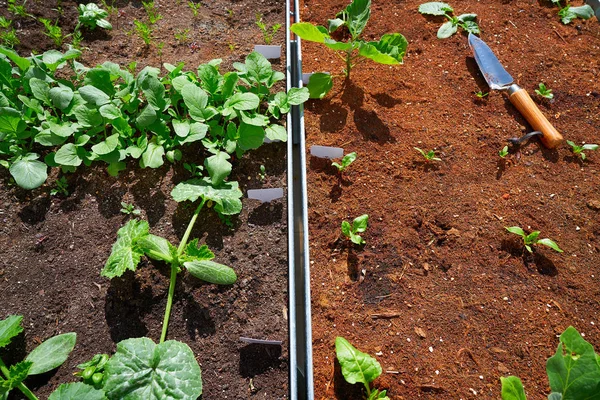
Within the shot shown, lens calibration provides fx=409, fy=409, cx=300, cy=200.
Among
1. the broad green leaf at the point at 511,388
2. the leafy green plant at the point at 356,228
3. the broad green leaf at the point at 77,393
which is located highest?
the leafy green plant at the point at 356,228

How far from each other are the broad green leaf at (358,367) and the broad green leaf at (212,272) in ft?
1.88

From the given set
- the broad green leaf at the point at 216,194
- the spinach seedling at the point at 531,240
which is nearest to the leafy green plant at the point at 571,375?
the spinach seedling at the point at 531,240

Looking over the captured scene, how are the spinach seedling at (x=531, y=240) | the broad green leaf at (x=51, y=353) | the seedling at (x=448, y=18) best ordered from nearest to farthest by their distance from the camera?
the broad green leaf at (x=51, y=353) < the spinach seedling at (x=531, y=240) < the seedling at (x=448, y=18)

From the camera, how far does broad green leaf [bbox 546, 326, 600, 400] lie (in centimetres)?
136

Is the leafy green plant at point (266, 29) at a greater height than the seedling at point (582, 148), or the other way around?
the leafy green plant at point (266, 29)

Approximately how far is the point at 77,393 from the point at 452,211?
185cm

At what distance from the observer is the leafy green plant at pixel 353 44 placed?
2318 millimetres

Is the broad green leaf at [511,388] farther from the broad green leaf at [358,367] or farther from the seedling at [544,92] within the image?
the seedling at [544,92]

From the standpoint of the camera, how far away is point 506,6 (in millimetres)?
2922

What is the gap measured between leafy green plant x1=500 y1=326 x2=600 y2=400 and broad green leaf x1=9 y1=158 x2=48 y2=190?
2.26 meters

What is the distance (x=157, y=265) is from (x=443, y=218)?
4.73 ft

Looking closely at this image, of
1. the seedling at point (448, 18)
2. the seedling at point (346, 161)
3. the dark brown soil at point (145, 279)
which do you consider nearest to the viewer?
the dark brown soil at point (145, 279)

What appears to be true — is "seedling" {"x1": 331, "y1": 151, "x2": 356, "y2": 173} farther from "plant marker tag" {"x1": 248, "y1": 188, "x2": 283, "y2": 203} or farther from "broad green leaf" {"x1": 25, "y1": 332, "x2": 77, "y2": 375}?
"broad green leaf" {"x1": 25, "y1": 332, "x2": 77, "y2": 375}

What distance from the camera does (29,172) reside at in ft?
6.81
